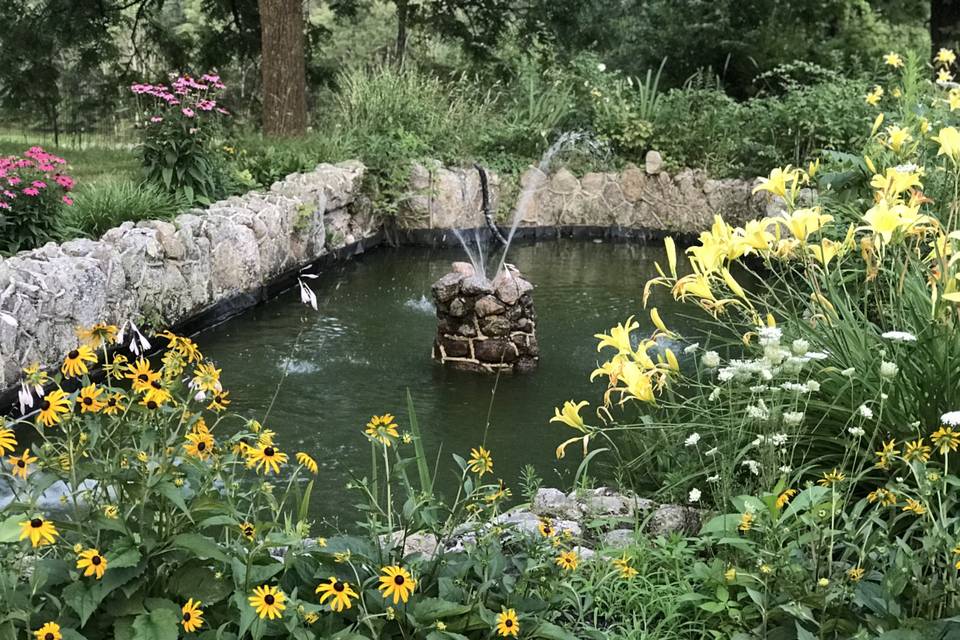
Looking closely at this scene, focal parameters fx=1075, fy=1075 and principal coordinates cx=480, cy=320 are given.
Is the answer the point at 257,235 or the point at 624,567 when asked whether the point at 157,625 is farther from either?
the point at 257,235

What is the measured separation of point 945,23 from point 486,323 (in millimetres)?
9265

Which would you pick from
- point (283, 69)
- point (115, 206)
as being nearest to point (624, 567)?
point (115, 206)

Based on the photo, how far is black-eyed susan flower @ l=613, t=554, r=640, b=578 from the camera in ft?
8.03

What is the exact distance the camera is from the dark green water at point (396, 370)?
5.13m

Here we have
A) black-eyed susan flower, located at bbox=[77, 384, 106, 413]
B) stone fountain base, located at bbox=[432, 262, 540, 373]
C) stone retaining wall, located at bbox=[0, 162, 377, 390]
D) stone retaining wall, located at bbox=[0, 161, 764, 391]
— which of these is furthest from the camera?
stone fountain base, located at bbox=[432, 262, 540, 373]

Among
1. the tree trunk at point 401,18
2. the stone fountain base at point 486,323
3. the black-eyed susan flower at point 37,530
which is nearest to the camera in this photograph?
the black-eyed susan flower at point 37,530

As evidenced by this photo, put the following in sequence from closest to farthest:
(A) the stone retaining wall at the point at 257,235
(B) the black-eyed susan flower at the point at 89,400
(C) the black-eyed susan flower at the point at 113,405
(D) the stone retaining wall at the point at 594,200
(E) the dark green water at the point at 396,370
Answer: (B) the black-eyed susan flower at the point at 89,400 → (C) the black-eyed susan flower at the point at 113,405 → (E) the dark green water at the point at 396,370 → (A) the stone retaining wall at the point at 257,235 → (D) the stone retaining wall at the point at 594,200

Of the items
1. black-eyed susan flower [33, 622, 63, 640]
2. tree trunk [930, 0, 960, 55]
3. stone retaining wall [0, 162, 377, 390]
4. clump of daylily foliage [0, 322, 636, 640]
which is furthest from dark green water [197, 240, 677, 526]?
tree trunk [930, 0, 960, 55]

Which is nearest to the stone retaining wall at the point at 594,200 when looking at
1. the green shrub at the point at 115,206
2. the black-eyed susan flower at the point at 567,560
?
the green shrub at the point at 115,206

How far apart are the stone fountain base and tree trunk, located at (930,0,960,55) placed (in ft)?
28.5

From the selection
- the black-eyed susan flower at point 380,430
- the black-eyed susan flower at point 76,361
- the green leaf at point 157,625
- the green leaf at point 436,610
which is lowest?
the green leaf at point 436,610

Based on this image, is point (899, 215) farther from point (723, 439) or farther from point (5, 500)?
point (5, 500)

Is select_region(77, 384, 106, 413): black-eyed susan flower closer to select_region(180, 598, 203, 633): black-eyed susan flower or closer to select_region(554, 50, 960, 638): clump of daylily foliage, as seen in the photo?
select_region(180, 598, 203, 633): black-eyed susan flower

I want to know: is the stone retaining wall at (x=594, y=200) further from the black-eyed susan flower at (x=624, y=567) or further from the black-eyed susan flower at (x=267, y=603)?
the black-eyed susan flower at (x=267, y=603)
